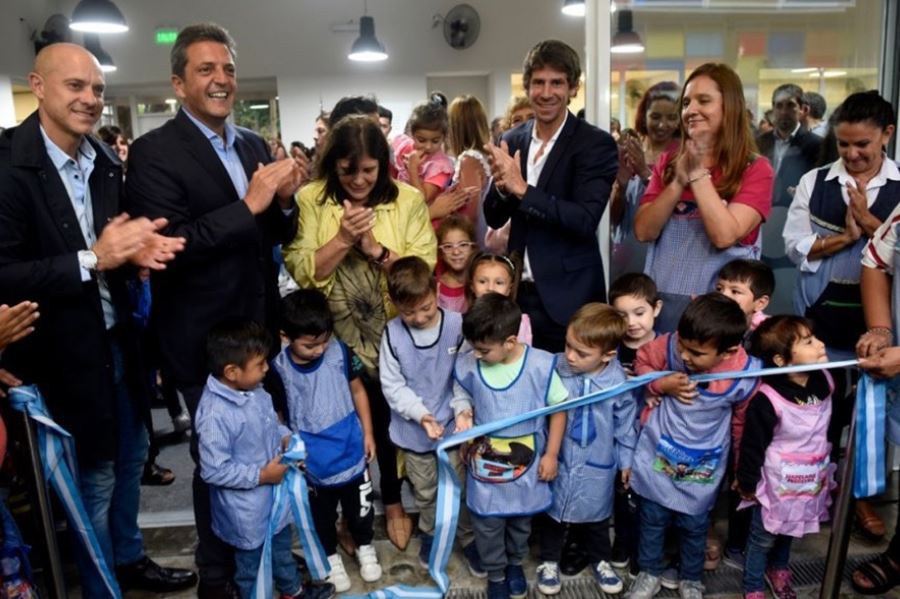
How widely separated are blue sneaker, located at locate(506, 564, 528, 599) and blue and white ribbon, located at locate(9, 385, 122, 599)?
1319 millimetres

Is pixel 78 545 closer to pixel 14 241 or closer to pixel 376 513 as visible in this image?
pixel 14 241

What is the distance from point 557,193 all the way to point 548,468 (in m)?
0.96

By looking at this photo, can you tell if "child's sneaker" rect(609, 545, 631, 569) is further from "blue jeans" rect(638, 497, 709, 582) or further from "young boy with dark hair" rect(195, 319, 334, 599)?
"young boy with dark hair" rect(195, 319, 334, 599)

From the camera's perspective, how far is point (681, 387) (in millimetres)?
2201

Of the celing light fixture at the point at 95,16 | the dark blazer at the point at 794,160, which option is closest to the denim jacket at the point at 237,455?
the dark blazer at the point at 794,160

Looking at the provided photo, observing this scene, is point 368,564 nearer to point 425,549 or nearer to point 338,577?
point 338,577

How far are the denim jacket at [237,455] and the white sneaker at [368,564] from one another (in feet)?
1.43

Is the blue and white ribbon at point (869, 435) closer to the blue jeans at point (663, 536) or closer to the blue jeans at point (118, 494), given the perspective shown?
the blue jeans at point (663, 536)

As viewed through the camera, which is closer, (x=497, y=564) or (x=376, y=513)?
(x=497, y=564)

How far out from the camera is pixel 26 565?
2109 mm

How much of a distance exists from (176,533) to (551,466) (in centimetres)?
162

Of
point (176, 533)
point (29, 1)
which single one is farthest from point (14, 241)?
point (29, 1)

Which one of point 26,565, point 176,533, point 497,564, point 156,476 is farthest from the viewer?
point 156,476

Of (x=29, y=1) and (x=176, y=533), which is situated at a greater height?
(x=29, y=1)
